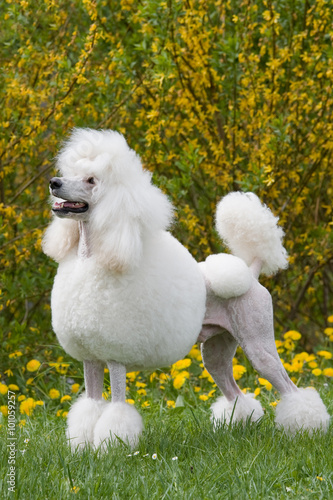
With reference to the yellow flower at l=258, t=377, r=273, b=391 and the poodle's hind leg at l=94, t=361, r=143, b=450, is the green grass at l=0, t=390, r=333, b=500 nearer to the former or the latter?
the poodle's hind leg at l=94, t=361, r=143, b=450

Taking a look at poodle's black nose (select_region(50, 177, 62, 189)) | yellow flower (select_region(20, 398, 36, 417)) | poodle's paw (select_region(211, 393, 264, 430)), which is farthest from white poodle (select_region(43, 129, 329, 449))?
yellow flower (select_region(20, 398, 36, 417))

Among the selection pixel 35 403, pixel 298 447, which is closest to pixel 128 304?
pixel 298 447

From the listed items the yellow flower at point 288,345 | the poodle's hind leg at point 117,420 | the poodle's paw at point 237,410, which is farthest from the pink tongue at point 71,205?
the yellow flower at point 288,345

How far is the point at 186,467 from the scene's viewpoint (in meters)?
2.77

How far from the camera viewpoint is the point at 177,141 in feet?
17.3

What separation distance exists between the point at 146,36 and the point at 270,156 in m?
0.99

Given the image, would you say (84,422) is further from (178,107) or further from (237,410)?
(178,107)

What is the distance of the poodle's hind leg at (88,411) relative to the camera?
295 centimetres

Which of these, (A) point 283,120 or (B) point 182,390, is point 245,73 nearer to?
(A) point 283,120

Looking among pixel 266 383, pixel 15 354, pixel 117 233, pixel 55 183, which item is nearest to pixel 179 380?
pixel 266 383

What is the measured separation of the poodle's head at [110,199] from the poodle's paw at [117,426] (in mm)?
552

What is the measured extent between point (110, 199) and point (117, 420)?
32.4 inches

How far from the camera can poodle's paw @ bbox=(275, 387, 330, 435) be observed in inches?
124

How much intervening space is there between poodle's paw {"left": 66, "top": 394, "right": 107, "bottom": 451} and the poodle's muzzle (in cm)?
77
